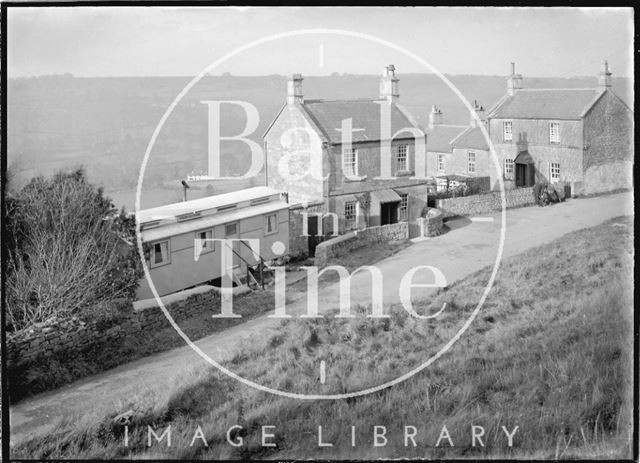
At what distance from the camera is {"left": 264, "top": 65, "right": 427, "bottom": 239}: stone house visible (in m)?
17.2

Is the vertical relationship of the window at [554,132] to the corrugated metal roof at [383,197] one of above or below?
above

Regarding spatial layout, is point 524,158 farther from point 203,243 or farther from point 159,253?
point 159,253

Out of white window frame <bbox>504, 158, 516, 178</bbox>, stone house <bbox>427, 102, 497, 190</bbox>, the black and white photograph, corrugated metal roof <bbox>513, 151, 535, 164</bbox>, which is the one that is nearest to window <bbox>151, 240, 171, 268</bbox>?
the black and white photograph

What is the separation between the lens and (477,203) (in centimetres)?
1925

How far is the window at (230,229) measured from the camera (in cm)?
1411

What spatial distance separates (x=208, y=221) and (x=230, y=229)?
0.61 meters

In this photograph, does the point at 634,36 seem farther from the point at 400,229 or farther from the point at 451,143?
the point at 451,143

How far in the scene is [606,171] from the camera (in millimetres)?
12492

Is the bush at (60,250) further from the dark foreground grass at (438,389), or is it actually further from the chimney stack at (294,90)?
the chimney stack at (294,90)

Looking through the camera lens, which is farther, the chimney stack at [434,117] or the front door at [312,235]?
the front door at [312,235]

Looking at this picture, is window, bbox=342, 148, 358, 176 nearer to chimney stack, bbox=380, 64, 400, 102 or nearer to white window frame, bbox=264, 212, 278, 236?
chimney stack, bbox=380, 64, 400, 102

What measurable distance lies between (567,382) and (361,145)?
30.8 ft

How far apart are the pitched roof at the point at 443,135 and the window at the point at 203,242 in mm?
6412

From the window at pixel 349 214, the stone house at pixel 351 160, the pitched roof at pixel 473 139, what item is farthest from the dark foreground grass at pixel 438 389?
the pitched roof at pixel 473 139
